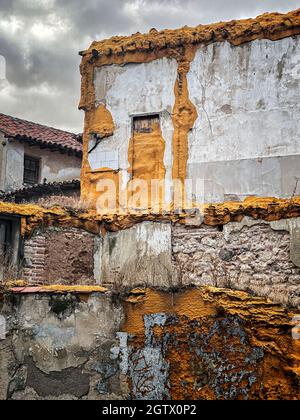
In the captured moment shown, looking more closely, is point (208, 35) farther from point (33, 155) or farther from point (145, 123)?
point (33, 155)

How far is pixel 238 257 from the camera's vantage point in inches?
394

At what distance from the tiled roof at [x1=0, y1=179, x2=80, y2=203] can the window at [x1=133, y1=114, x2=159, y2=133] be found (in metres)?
4.38

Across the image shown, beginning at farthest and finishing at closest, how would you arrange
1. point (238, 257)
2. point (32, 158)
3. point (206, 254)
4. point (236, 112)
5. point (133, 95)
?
point (32, 158)
point (133, 95)
point (236, 112)
point (206, 254)
point (238, 257)

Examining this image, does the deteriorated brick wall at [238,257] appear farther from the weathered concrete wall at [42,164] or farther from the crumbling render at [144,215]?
the weathered concrete wall at [42,164]

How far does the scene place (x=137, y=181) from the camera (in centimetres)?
1229

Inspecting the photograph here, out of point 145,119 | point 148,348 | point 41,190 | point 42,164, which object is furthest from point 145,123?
point 42,164

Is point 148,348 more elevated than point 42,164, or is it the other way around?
point 42,164

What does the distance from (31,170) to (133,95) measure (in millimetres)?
8827

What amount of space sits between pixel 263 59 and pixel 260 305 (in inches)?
266

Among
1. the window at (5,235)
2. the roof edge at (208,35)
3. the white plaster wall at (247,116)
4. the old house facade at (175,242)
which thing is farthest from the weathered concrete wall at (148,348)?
the roof edge at (208,35)

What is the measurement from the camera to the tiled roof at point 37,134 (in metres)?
19.4

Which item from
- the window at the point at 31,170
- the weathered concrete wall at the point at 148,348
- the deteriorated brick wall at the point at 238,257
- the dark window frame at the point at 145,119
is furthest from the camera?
the window at the point at 31,170

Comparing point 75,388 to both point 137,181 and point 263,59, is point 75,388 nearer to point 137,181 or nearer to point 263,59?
point 137,181

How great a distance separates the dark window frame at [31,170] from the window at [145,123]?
28.3 ft
